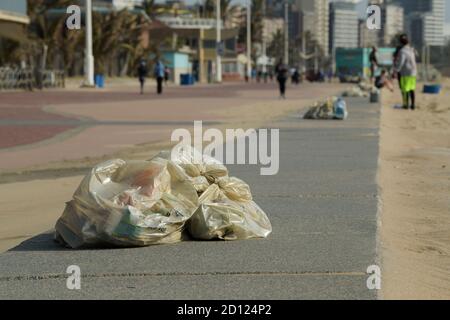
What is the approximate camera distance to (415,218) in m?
8.66

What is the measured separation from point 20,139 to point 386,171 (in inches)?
346

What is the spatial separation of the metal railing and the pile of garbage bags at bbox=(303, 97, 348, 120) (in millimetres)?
25883

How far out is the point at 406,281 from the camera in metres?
5.83

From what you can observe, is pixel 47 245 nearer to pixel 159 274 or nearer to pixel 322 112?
pixel 159 274

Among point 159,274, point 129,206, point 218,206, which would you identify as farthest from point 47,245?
point 159,274

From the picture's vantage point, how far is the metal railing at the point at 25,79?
152ft

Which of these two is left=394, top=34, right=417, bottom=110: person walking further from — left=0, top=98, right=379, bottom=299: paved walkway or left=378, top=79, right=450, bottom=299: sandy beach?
left=0, top=98, right=379, bottom=299: paved walkway

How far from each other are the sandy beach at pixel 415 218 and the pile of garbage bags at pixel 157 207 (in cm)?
106

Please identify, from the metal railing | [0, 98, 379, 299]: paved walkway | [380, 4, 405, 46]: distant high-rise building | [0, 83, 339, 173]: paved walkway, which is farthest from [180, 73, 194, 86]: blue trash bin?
[380, 4, 405, 46]: distant high-rise building

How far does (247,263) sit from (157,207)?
0.87 meters

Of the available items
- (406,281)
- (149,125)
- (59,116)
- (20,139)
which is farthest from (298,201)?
(59,116)

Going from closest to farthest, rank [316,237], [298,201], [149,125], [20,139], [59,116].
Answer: [316,237] → [298,201] → [20,139] → [149,125] → [59,116]

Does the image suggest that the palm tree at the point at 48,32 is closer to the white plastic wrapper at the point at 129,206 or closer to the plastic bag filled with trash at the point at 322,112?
the plastic bag filled with trash at the point at 322,112
